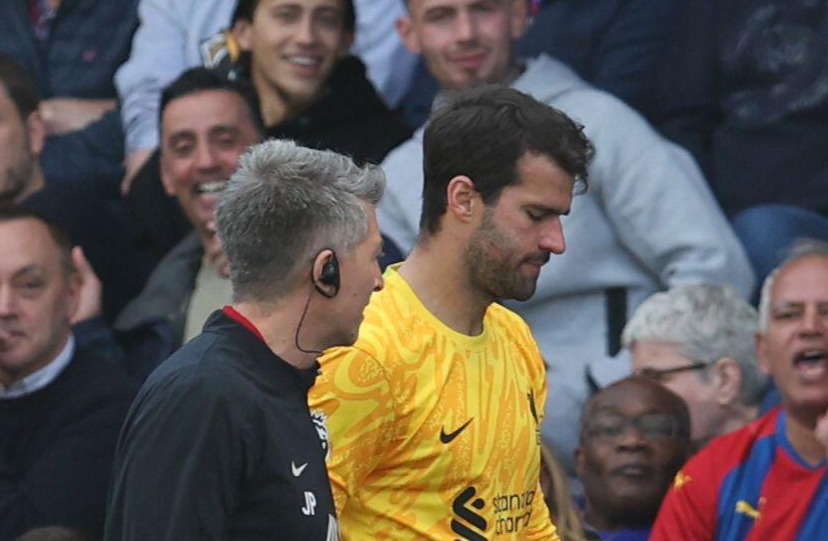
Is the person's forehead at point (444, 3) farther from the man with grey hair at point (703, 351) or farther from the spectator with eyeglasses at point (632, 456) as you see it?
the spectator with eyeglasses at point (632, 456)

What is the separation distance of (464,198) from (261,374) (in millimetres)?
1042

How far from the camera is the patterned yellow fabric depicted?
160 inches

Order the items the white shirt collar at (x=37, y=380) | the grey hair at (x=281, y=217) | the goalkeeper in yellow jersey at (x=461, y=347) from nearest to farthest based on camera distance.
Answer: the grey hair at (x=281, y=217) < the goalkeeper in yellow jersey at (x=461, y=347) < the white shirt collar at (x=37, y=380)

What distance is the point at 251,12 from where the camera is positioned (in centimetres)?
707

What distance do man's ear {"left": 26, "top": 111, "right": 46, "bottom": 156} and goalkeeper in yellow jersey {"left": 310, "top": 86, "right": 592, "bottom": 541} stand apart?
8.88 ft

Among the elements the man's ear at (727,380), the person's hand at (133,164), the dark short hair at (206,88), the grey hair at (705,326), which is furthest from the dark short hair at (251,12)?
the man's ear at (727,380)

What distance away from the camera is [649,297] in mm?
6082

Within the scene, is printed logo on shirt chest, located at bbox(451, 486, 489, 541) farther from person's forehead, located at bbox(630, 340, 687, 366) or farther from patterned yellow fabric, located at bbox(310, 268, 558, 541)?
person's forehead, located at bbox(630, 340, 687, 366)

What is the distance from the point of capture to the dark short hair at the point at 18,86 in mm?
6770

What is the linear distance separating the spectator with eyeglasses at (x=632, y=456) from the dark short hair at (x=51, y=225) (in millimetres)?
1659

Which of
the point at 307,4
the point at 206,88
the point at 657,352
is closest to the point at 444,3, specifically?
the point at 307,4

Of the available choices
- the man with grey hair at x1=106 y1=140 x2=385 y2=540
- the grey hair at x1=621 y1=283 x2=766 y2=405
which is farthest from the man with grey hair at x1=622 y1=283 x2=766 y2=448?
the man with grey hair at x1=106 y1=140 x2=385 y2=540

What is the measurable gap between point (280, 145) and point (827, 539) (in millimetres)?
2083

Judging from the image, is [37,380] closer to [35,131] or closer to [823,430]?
[35,131]
